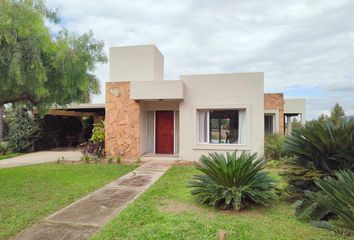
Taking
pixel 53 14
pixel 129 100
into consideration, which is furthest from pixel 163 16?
pixel 53 14

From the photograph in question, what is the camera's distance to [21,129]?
17.1 metres

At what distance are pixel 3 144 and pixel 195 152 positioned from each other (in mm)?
12656

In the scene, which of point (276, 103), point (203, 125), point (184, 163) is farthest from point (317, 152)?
point (276, 103)

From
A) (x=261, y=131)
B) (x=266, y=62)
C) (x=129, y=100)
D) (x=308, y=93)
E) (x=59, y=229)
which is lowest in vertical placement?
(x=59, y=229)

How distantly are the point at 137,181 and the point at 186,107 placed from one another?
5290mm

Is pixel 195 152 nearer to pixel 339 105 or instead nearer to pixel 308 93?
pixel 308 93

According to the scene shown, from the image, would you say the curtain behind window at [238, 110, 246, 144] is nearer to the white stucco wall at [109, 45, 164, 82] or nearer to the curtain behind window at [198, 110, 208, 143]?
the curtain behind window at [198, 110, 208, 143]

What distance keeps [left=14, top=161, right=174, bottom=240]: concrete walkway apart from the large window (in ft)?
15.2

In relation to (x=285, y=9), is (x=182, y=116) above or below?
below

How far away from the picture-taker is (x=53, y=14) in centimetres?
732

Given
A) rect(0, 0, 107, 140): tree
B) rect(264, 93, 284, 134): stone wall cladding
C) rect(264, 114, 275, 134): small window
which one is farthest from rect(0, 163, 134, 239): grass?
rect(264, 114, 275, 134): small window

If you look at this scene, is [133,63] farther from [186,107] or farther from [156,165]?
[156,165]

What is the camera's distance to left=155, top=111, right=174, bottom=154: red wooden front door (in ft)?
48.2

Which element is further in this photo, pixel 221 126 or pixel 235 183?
pixel 221 126
